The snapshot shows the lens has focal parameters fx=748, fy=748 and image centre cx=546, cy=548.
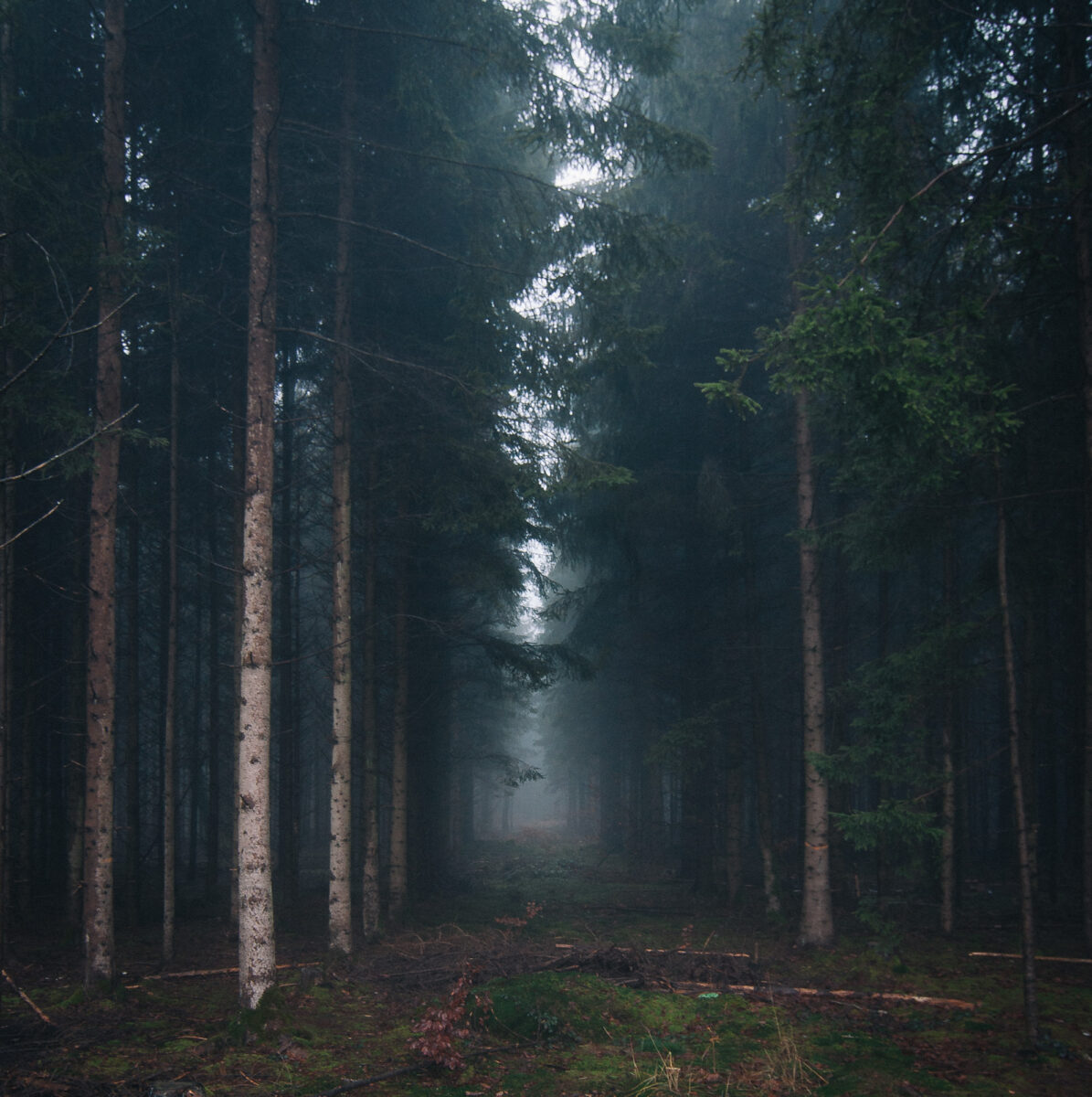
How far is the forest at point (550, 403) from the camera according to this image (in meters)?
8.49

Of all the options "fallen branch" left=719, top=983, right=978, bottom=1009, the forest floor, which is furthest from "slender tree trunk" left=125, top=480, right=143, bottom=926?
"fallen branch" left=719, top=983, right=978, bottom=1009

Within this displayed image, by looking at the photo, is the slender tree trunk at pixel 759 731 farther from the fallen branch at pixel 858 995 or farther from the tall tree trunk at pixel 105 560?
the tall tree trunk at pixel 105 560

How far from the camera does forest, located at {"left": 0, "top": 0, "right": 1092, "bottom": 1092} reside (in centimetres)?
849

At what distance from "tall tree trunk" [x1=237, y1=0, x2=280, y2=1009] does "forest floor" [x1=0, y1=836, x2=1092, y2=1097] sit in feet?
2.80

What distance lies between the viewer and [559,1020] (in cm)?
867

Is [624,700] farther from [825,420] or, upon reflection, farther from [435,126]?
[435,126]

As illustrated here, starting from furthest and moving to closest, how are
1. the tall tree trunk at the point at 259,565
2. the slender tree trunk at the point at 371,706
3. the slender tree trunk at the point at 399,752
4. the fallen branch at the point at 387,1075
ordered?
1. the slender tree trunk at the point at 399,752
2. the slender tree trunk at the point at 371,706
3. the tall tree trunk at the point at 259,565
4. the fallen branch at the point at 387,1075

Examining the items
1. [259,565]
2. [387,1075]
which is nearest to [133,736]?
[259,565]

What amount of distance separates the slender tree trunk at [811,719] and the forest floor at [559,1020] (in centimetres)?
66

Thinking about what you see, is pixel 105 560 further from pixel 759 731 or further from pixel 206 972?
pixel 759 731

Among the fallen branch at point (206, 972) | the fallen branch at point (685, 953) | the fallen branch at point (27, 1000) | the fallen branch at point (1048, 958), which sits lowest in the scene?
the fallen branch at point (685, 953)

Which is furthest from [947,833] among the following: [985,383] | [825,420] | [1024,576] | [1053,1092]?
[985,383]

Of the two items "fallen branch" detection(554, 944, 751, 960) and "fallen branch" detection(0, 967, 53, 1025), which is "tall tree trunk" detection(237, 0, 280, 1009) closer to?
"fallen branch" detection(0, 967, 53, 1025)

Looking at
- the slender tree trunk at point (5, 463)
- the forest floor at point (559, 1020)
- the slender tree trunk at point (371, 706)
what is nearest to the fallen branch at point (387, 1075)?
the forest floor at point (559, 1020)
